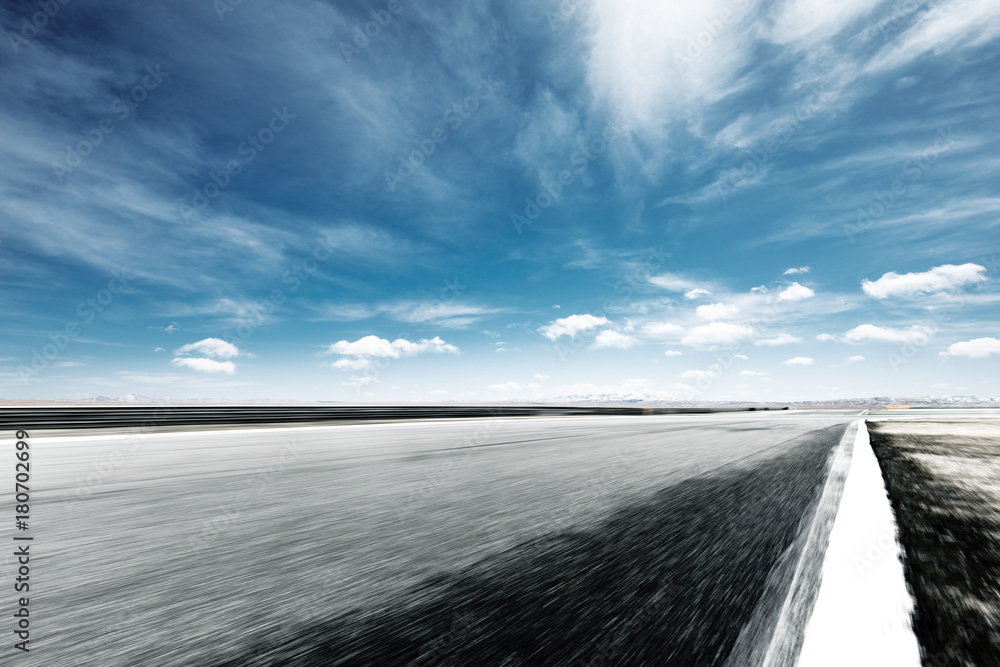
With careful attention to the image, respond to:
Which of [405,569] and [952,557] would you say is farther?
[952,557]

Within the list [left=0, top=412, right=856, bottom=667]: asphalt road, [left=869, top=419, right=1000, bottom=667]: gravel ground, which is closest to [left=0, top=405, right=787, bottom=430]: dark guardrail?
[left=0, top=412, right=856, bottom=667]: asphalt road

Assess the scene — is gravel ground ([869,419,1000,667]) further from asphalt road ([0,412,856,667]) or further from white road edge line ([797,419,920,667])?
asphalt road ([0,412,856,667])

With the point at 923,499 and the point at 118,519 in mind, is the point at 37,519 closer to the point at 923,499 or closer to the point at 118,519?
the point at 118,519

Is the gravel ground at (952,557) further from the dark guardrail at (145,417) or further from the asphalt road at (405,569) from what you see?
the dark guardrail at (145,417)

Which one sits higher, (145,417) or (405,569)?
(145,417)

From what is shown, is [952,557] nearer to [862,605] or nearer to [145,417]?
[862,605]

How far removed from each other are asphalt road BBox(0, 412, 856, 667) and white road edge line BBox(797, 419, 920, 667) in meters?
0.23

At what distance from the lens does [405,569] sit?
257cm

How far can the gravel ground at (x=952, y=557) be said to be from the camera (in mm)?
1744

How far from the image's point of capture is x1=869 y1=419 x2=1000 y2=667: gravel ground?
1.74 meters

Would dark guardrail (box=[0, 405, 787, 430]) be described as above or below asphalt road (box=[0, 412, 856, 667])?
above

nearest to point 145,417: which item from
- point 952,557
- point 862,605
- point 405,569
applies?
point 405,569

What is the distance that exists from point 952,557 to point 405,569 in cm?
309

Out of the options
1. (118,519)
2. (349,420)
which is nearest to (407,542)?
(118,519)
